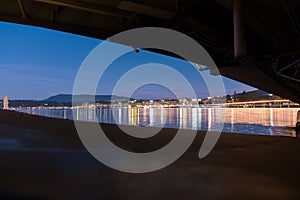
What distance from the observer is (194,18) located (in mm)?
8125

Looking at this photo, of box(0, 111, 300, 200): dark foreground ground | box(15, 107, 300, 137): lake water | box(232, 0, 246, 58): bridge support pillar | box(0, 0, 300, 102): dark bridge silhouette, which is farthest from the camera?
box(15, 107, 300, 137): lake water

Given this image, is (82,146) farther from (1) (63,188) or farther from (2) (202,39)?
(2) (202,39)

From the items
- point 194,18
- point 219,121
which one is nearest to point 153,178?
point 194,18

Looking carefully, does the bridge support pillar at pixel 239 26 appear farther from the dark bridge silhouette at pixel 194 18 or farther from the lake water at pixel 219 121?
the lake water at pixel 219 121

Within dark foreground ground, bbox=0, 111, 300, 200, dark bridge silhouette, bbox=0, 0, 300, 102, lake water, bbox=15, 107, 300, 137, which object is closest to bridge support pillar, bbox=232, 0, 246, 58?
dark bridge silhouette, bbox=0, 0, 300, 102

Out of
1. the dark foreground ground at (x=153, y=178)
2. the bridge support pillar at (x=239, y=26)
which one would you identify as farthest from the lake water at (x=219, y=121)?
the dark foreground ground at (x=153, y=178)

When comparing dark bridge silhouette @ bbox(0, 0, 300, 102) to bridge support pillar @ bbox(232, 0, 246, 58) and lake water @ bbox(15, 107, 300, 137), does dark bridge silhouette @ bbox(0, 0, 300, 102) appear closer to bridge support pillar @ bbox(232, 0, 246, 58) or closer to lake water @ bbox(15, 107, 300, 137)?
bridge support pillar @ bbox(232, 0, 246, 58)

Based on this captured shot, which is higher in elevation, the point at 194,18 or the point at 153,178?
the point at 194,18

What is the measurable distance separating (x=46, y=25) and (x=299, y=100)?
60.9 feet

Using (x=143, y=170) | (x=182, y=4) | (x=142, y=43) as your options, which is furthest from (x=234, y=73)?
(x=143, y=170)

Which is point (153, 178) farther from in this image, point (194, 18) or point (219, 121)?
point (219, 121)

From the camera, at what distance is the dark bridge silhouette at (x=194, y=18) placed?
7297mm

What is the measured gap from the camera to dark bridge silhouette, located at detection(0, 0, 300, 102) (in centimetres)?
730

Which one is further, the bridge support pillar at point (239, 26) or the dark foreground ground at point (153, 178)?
the bridge support pillar at point (239, 26)
